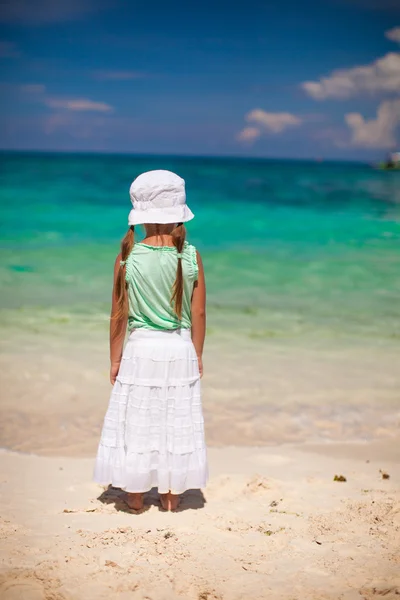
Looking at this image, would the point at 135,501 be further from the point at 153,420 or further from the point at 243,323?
the point at 243,323

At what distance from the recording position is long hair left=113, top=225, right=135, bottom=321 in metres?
3.31

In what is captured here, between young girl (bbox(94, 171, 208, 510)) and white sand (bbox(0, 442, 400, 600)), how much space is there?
255 millimetres

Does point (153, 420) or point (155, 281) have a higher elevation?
point (155, 281)

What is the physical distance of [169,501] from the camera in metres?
3.50

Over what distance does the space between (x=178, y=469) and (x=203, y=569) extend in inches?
22.0

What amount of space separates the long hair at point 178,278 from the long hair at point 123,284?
0.20 meters

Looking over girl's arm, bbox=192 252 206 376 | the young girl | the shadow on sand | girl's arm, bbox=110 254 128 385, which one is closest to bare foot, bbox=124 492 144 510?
the shadow on sand

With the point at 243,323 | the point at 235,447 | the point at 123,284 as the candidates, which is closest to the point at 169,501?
the point at 123,284

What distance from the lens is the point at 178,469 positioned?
132 inches

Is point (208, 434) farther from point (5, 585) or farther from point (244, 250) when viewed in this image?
point (244, 250)

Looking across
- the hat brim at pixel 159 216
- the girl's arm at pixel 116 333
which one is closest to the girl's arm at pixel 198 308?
the hat brim at pixel 159 216

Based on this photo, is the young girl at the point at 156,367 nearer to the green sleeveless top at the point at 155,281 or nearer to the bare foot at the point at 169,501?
the green sleeveless top at the point at 155,281

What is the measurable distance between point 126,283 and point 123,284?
19 mm

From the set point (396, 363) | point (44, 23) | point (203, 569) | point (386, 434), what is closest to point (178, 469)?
point (203, 569)
